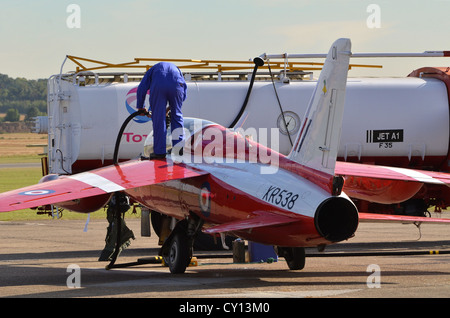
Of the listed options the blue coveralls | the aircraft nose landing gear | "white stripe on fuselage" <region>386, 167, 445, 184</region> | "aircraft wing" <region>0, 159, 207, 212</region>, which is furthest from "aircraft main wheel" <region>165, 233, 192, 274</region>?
"white stripe on fuselage" <region>386, 167, 445, 184</region>

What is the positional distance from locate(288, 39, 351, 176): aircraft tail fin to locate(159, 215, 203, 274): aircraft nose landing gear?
3.05 m

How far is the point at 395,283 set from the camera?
13.6 meters

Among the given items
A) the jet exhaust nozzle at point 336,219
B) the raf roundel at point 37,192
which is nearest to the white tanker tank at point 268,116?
the raf roundel at point 37,192

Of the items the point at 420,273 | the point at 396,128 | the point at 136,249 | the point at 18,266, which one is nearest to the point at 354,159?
the point at 396,128

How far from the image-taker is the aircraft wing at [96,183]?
42.3 ft

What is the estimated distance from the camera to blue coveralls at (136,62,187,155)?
1602cm

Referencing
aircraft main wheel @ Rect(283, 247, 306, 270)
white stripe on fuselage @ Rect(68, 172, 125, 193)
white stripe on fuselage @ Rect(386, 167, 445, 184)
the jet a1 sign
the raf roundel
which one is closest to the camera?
the raf roundel

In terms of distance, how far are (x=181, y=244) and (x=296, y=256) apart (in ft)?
7.16

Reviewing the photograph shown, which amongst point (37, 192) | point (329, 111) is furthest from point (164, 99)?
point (329, 111)

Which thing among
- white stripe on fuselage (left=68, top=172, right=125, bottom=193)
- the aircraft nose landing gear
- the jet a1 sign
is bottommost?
the aircraft nose landing gear

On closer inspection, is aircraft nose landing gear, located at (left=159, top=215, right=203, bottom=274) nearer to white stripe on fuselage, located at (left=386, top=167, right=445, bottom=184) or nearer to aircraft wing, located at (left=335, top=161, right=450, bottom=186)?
aircraft wing, located at (left=335, top=161, right=450, bottom=186)

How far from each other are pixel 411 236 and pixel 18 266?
12596 mm

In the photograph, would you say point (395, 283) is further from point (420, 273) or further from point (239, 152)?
point (239, 152)

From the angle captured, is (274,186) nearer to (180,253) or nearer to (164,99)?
(180,253)
